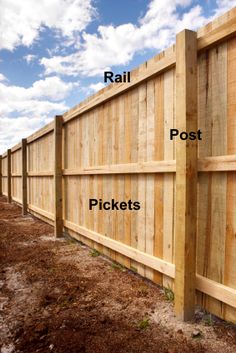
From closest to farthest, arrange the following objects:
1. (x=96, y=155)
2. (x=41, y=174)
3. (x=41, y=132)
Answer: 1. (x=96, y=155)
2. (x=41, y=132)
3. (x=41, y=174)

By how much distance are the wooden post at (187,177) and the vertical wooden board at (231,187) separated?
0.28 meters

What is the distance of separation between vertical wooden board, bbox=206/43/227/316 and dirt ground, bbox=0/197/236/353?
1.34 feet

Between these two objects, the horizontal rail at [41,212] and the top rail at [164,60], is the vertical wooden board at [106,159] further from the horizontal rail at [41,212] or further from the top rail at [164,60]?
the horizontal rail at [41,212]

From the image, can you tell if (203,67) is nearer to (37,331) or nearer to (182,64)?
(182,64)

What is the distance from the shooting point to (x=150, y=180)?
3.16m

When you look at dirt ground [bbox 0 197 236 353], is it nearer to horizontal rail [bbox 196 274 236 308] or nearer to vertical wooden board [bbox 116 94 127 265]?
horizontal rail [bbox 196 274 236 308]

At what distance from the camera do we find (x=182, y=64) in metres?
2.49

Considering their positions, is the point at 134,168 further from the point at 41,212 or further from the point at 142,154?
the point at 41,212

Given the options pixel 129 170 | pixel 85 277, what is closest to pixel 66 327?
pixel 85 277

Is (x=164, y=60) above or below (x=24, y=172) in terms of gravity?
above

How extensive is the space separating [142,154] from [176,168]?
792 millimetres

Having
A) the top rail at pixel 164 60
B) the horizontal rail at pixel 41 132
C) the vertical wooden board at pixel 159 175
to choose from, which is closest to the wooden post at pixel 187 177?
the top rail at pixel 164 60

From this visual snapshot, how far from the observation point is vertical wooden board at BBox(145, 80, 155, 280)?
3.12 meters

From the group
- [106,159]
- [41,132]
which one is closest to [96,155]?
[106,159]
